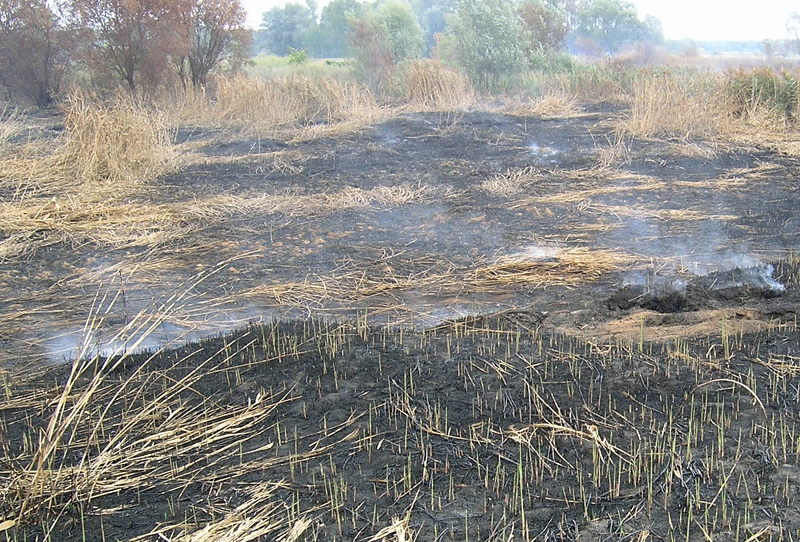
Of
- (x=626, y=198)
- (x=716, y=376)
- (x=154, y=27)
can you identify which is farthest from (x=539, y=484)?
(x=154, y=27)

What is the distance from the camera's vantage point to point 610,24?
50.8 m

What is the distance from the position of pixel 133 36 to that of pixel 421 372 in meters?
13.8

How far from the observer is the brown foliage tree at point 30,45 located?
51.6 ft

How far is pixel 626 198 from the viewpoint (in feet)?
24.5

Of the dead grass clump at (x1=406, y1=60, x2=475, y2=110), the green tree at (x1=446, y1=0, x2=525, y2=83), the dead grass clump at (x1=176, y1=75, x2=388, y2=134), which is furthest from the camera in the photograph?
the green tree at (x1=446, y1=0, x2=525, y2=83)

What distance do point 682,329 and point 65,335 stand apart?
143 inches

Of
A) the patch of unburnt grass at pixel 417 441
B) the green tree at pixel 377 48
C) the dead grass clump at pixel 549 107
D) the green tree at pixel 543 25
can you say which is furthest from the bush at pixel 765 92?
the green tree at pixel 543 25

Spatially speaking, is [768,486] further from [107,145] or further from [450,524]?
[107,145]

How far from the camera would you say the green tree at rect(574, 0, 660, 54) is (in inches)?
1914

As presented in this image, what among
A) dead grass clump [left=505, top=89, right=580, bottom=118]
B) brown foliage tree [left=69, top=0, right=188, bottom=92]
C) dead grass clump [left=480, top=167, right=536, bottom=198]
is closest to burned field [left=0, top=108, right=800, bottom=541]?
dead grass clump [left=480, top=167, right=536, bottom=198]

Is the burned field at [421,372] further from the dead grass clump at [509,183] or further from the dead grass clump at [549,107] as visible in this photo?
the dead grass clump at [549,107]

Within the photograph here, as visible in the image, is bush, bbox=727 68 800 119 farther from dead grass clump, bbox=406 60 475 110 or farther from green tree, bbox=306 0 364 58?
green tree, bbox=306 0 364 58

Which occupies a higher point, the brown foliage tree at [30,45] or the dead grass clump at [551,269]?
the brown foliage tree at [30,45]

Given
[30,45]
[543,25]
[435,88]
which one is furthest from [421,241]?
[543,25]
